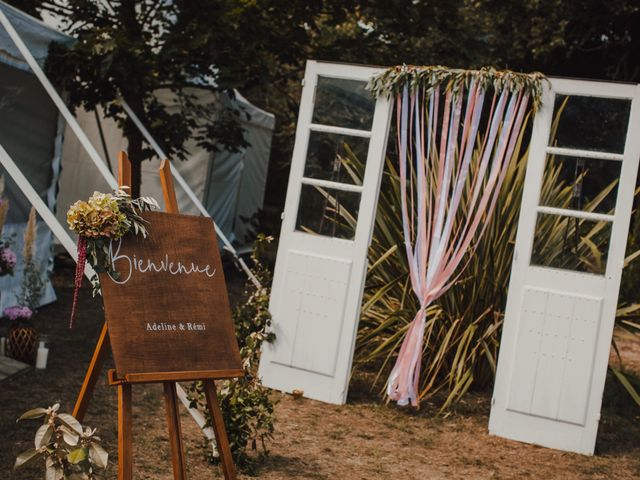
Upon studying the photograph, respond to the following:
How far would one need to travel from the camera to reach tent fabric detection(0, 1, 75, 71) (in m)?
5.80

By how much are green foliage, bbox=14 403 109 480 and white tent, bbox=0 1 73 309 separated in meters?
3.85

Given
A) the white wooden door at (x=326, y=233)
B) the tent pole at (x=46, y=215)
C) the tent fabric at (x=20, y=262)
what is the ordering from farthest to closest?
1. the tent fabric at (x=20, y=262)
2. the white wooden door at (x=326, y=233)
3. the tent pole at (x=46, y=215)

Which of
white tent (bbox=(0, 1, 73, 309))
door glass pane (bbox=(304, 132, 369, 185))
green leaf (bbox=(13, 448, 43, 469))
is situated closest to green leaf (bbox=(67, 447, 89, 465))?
green leaf (bbox=(13, 448, 43, 469))

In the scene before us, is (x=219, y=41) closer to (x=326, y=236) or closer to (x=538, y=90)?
(x=326, y=236)

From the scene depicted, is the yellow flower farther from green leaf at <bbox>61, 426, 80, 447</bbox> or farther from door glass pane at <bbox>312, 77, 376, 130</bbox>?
door glass pane at <bbox>312, 77, 376, 130</bbox>

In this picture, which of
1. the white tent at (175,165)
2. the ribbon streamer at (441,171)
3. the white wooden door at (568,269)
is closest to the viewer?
the white wooden door at (568,269)

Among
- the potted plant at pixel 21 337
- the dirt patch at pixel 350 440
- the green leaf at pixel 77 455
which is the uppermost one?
the green leaf at pixel 77 455

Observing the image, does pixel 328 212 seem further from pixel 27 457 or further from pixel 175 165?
pixel 175 165

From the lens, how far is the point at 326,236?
5520mm

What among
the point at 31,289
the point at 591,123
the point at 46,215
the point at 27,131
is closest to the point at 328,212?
the point at 591,123

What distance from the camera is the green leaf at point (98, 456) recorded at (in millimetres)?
2676

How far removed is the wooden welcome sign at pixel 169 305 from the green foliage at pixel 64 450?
0.33m

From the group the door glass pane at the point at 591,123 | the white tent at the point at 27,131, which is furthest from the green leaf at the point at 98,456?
the white tent at the point at 27,131

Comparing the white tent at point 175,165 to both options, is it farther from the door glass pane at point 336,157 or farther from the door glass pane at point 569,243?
the door glass pane at point 569,243
